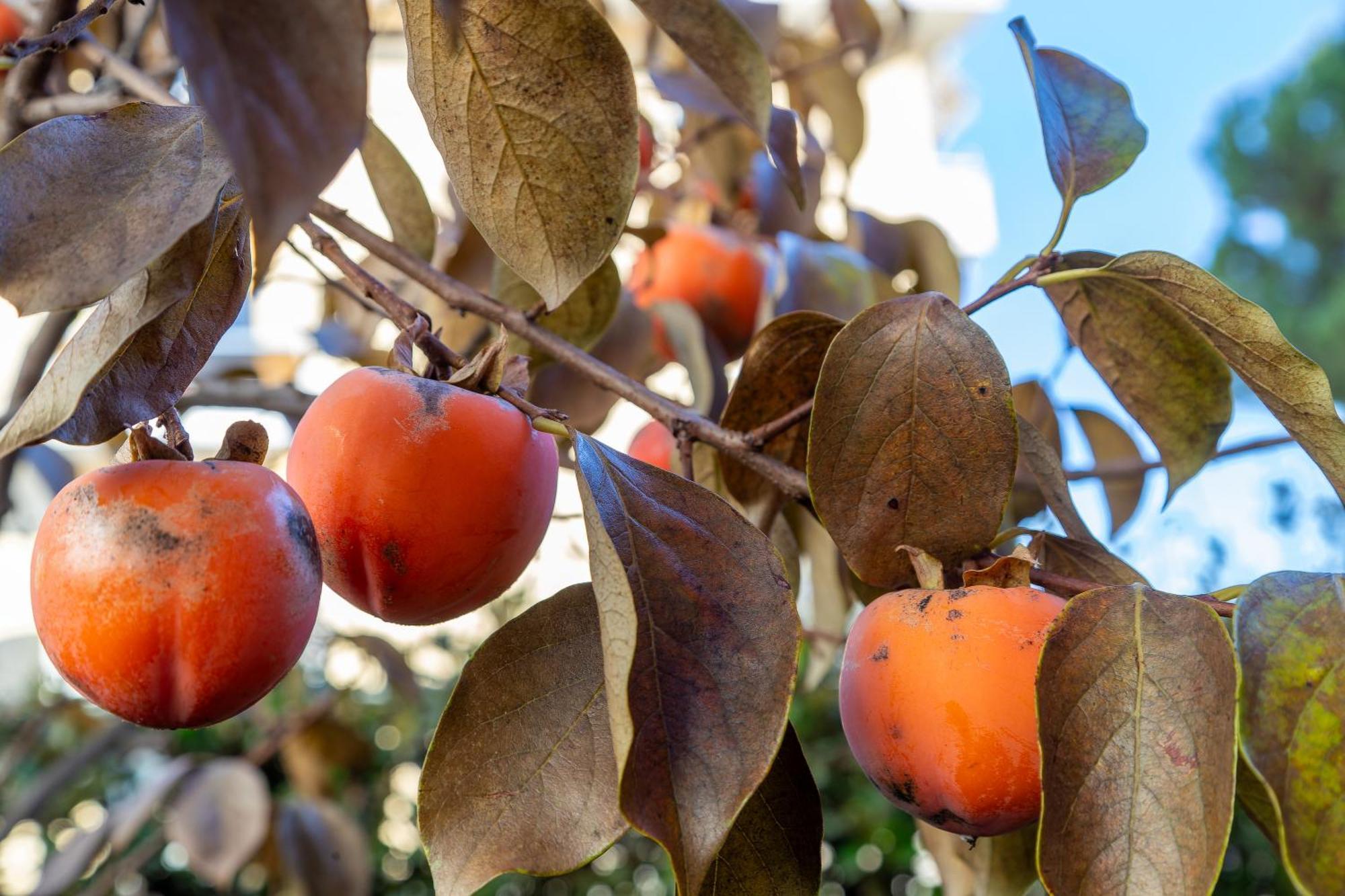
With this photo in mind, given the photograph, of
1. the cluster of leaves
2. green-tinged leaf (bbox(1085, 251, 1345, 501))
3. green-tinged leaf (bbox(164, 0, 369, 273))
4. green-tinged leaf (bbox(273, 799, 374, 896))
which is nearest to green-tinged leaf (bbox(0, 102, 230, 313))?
the cluster of leaves

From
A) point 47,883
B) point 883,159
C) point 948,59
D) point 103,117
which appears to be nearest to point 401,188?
point 103,117

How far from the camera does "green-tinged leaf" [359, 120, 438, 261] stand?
0.80 m

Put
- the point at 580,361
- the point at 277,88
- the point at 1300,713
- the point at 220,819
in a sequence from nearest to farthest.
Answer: the point at 277,88 < the point at 1300,713 < the point at 580,361 < the point at 220,819

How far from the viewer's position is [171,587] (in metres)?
0.40

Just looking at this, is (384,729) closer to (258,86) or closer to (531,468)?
(531,468)

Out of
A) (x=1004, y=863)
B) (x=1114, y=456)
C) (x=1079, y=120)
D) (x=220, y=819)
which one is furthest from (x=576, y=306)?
(x=220, y=819)

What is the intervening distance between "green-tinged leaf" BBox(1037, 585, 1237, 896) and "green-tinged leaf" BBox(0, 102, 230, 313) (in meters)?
0.36

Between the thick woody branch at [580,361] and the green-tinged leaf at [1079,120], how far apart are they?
23 centimetres

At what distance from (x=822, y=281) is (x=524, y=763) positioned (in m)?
0.55

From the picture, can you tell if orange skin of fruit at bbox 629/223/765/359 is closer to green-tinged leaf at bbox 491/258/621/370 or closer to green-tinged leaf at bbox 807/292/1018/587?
green-tinged leaf at bbox 491/258/621/370

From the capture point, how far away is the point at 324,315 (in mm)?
1559

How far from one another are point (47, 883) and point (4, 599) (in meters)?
3.77

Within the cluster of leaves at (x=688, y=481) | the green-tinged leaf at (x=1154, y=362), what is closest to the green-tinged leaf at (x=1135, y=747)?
the cluster of leaves at (x=688, y=481)

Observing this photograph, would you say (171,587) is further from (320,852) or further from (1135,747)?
(320,852)
